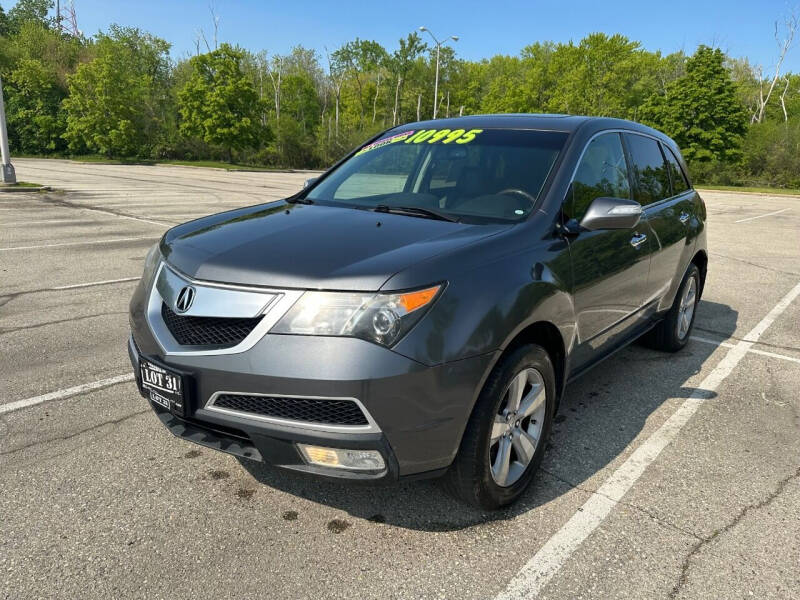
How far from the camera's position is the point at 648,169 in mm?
4527

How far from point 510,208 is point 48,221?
1218 cm

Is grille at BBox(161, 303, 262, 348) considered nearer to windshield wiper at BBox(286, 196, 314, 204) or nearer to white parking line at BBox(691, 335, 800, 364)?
windshield wiper at BBox(286, 196, 314, 204)

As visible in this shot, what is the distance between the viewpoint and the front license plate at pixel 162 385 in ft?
8.17

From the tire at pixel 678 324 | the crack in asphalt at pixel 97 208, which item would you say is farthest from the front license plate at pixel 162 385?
the crack in asphalt at pixel 97 208

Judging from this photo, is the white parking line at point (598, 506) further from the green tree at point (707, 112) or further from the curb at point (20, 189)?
the green tree at point (707, 112)

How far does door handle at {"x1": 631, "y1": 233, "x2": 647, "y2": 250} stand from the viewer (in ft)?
12.8

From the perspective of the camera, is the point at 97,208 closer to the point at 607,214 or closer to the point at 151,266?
the point at 151,266

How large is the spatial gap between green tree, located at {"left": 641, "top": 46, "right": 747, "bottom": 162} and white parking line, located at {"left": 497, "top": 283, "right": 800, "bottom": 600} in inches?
1876

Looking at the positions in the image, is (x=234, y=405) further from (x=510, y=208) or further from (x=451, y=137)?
(x=451, y=137)

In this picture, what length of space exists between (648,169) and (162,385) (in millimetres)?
3624

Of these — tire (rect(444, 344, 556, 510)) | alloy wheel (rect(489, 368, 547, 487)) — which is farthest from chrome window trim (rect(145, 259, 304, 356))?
alloy wheel (rect(489, 368, 547, 487))

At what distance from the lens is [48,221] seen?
41.5 feet

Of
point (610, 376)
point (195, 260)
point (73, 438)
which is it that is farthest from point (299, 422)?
point (610, 376)

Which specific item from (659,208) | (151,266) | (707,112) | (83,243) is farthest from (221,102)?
(151,266)
